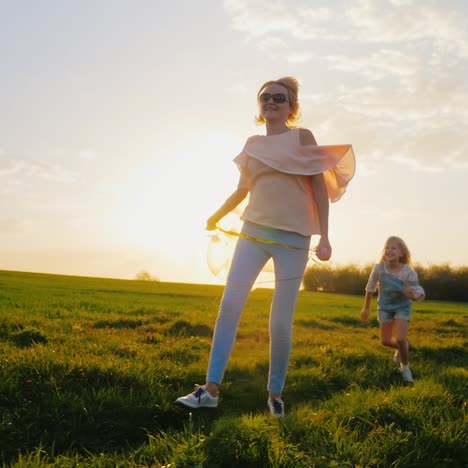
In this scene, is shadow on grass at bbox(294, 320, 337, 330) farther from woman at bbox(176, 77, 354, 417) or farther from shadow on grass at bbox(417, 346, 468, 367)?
woman at bbox(176, 77, 354, 417)

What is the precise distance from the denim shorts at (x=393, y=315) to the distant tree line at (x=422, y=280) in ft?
138

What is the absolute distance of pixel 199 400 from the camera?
4836 millimetres

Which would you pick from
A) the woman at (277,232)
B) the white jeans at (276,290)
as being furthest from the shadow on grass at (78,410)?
the white jeans at (276,290)

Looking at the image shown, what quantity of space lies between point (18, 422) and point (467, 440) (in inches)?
142

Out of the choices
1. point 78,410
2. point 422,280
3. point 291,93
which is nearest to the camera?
point 78,410

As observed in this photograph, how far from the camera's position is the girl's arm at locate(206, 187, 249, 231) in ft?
17.9

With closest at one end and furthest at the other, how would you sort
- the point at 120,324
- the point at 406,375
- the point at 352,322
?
the point at 406,375 < the point at 120,324 < the point at 352,322

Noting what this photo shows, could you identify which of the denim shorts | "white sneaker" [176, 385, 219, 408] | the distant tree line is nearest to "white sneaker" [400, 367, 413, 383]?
the denim shorts

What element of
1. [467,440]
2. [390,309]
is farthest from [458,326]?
[467,440]

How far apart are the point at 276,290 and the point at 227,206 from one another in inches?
40.8

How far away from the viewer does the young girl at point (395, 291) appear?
807cm

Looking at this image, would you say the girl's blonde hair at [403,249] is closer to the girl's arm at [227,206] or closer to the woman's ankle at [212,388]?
the girl's arm at [227,206]

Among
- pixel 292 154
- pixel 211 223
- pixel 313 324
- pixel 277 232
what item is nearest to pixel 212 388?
pixel 277 232

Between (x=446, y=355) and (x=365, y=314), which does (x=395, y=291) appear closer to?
(x=365, y=314)
